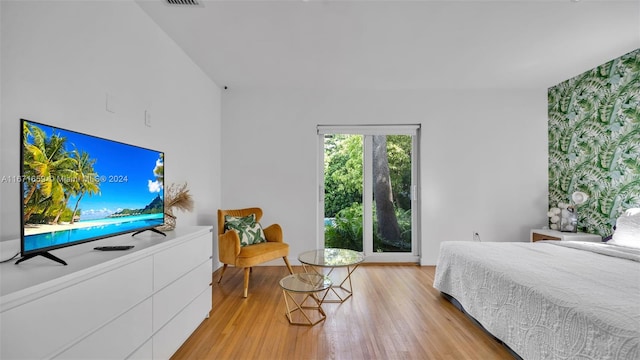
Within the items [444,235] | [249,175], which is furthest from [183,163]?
[444,235]

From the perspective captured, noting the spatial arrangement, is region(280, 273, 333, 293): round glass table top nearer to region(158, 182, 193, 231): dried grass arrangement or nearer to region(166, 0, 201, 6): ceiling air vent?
region(158, 182, 193, 231): dried grass arrangement

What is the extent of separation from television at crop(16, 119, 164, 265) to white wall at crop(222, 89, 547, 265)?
7.68 ft

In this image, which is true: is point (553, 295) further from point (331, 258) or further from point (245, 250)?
point (245, 250)

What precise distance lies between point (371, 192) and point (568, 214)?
2.52 meters

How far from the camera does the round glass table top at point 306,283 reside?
2.31m

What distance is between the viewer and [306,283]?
249cm

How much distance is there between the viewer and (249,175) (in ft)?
14.1

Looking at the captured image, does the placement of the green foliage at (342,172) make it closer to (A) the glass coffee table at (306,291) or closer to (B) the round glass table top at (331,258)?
(B) the round glass table top at (331,258)

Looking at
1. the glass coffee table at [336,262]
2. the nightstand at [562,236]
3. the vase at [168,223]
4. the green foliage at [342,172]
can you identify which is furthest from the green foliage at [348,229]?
the vase at [168,223]

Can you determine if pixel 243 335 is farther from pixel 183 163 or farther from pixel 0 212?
pixel 183 163

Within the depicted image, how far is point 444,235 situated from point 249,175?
3.03 meters

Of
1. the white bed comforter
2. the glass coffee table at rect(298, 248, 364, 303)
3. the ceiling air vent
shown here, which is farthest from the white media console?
the white bed comforter

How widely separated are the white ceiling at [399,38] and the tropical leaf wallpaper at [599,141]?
0.22 meters

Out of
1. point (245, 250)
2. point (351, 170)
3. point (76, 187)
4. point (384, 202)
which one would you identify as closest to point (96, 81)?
point (76, 187)
